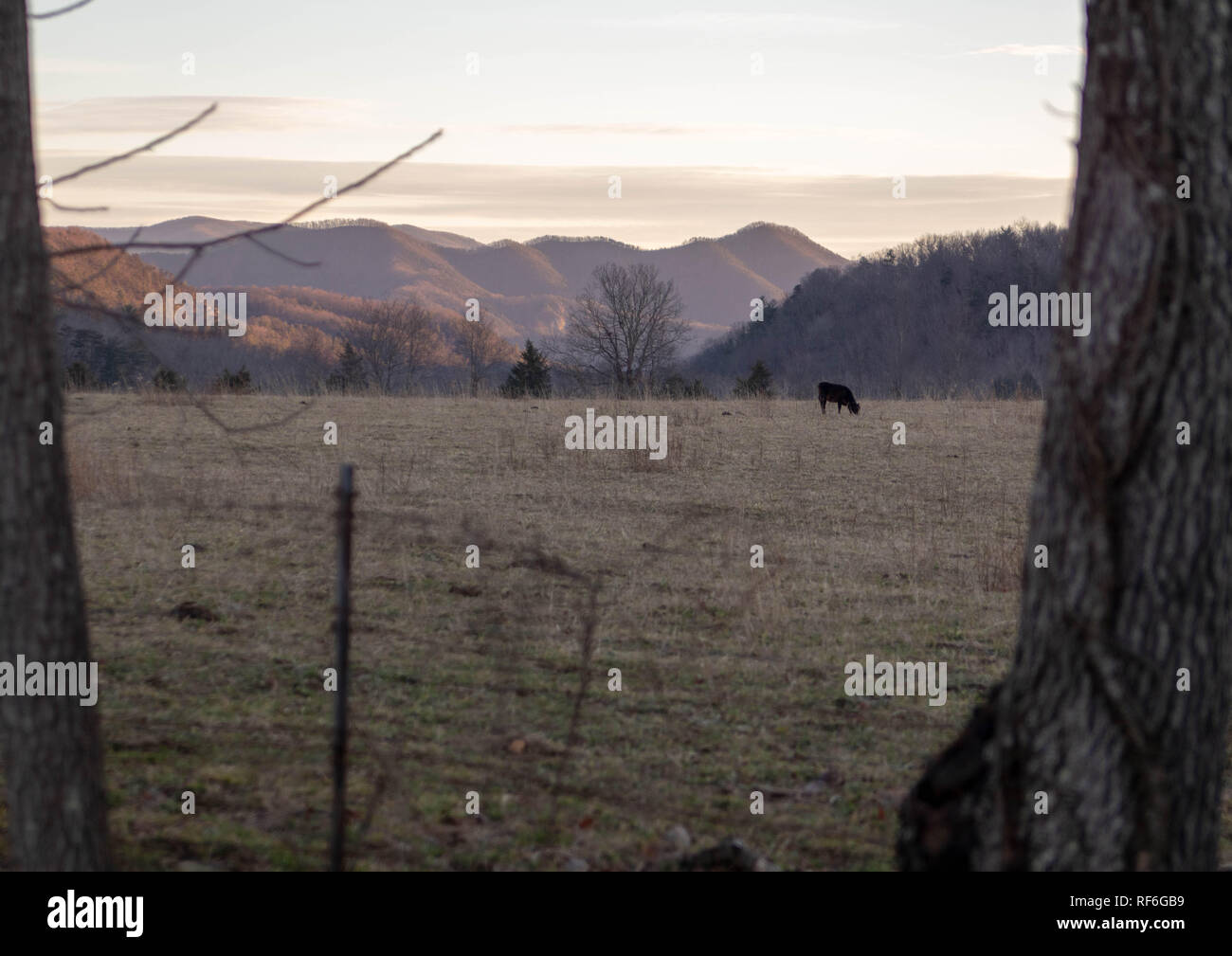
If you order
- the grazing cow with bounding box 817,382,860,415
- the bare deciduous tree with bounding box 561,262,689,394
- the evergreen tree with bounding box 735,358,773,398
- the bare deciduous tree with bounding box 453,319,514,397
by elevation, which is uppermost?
the bare deciduous tree with bounding box 453,319,514,397

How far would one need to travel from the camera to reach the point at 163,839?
364 cm

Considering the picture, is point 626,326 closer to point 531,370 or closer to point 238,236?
point 531,370

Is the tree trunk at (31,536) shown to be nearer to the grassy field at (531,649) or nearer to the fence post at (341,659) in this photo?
the grassy field at (531,649)

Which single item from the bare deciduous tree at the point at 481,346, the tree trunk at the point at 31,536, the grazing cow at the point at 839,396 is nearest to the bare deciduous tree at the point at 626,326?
the grazing cow at the point at 839,396

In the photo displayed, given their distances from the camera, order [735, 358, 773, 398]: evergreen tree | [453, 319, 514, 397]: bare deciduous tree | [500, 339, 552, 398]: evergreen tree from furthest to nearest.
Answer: [453, 319, 514, 397]: bare deciduous tree
[500, 339, 552, 398]: evergreen tree
[735, 358, 773, 398]: evergreen tree

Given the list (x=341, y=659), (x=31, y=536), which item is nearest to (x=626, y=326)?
(x=341, y=659)

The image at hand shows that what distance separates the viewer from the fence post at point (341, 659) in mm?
3049

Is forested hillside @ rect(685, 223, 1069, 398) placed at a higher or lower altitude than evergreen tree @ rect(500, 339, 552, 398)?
higher

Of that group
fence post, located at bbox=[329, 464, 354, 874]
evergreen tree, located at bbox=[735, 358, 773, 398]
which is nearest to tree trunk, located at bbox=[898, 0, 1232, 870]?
fence post, located at bbox=[329, 464, 354, 874]

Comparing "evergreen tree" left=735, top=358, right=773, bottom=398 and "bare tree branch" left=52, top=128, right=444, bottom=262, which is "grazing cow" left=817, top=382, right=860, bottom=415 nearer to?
"evergreen tree" left=735, top=358, right=773, bottom=398

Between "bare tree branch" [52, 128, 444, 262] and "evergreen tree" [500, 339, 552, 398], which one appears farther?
"evergreen tree" [500, 339, 552, 398]

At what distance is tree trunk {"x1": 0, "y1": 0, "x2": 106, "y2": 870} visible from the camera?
2.65 m

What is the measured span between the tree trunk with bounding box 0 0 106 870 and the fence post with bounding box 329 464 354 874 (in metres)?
0.67

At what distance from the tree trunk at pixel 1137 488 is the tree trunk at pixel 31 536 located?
8.36 ft
